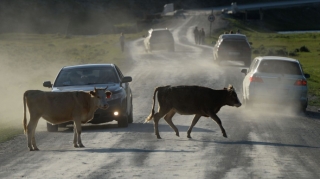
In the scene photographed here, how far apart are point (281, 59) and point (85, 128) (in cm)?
713

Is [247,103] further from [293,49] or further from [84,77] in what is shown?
[293,49]

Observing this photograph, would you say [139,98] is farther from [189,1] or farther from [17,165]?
[189,1]

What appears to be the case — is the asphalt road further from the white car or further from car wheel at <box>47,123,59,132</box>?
the white car

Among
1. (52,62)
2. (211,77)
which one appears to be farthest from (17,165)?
(52,62)

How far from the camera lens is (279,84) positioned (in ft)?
74.1

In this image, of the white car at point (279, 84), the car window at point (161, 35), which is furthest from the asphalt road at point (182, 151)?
the car window at point (161, 35)

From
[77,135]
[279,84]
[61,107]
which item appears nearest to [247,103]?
[279,84]

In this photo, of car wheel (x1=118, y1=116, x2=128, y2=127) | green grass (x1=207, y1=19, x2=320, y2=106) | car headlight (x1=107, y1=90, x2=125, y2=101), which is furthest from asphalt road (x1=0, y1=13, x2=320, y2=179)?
green grass (x1=207, y1=19, x2=320, y2=106)

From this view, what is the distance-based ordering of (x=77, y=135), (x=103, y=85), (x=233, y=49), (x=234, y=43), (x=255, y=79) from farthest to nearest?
1. (x=234, y=43)
2. (x=233, y=49)
3. (x=255, y=79)
4. (x=103, y=85)
5. (x=77, y=135)

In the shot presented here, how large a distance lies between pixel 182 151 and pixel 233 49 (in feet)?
88.9

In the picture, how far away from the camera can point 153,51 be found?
57.4 metres

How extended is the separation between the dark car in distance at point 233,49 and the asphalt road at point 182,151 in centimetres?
1690

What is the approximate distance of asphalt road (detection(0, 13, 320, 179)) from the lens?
12.0 metres

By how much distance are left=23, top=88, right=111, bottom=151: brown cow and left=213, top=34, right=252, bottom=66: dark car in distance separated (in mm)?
25807
